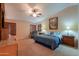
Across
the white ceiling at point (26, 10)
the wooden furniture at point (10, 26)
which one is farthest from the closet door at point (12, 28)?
the white ceiling at point (26, 10)

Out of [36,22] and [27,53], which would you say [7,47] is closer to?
[27,53]

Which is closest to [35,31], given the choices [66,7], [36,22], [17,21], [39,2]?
[36,22]

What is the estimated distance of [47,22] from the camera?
2.24 metres

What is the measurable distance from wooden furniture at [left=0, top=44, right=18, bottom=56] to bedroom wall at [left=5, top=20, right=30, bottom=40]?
197 millimetres

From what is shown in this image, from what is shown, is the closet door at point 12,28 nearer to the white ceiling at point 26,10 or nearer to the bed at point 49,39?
the white ceiling at point 26,10

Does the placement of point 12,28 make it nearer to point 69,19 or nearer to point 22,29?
point 22,29

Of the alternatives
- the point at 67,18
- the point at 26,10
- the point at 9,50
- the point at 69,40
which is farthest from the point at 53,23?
the point at 9,50

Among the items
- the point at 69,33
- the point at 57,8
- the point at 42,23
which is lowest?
the point at 69,33

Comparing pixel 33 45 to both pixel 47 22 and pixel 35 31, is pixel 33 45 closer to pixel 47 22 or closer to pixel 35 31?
pixel 35 31

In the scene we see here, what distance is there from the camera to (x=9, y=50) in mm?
2152

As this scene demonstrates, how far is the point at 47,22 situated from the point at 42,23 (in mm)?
104

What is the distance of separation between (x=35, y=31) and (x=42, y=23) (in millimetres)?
216

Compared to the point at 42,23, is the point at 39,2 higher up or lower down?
higher up

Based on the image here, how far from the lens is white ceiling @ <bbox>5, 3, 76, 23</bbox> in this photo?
217 cm
